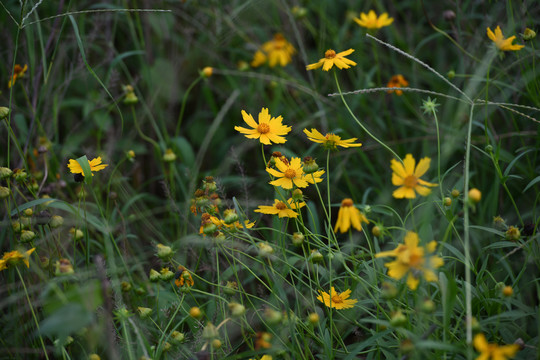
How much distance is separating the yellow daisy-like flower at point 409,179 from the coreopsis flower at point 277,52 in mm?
1297

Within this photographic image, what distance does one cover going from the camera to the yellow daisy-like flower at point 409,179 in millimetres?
924

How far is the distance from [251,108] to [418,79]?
78cm

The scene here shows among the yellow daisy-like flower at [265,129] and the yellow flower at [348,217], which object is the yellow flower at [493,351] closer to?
the yellow flower at [348,217]

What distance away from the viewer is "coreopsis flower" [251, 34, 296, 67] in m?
2.17

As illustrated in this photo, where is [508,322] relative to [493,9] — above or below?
Answer: below

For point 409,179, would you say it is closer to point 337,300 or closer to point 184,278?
point 337,300

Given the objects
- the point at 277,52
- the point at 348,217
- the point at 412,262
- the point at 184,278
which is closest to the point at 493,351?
Result: the point at 412,262

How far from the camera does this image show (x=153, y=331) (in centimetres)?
125

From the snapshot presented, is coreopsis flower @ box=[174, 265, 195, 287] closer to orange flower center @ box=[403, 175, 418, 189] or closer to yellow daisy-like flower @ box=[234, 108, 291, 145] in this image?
yellow daisy-like flower @ box=[234, 108, 291, 145]

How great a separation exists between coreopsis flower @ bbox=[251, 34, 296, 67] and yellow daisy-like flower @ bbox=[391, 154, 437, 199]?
4.25 feet

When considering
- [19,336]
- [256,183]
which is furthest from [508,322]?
[19,336]

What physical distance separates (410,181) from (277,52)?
1412mm

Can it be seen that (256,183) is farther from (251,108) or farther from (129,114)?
(129,114)

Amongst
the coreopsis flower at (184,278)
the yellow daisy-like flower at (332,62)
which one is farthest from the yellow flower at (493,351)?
the yellow daisy-like flower at (332,62)
